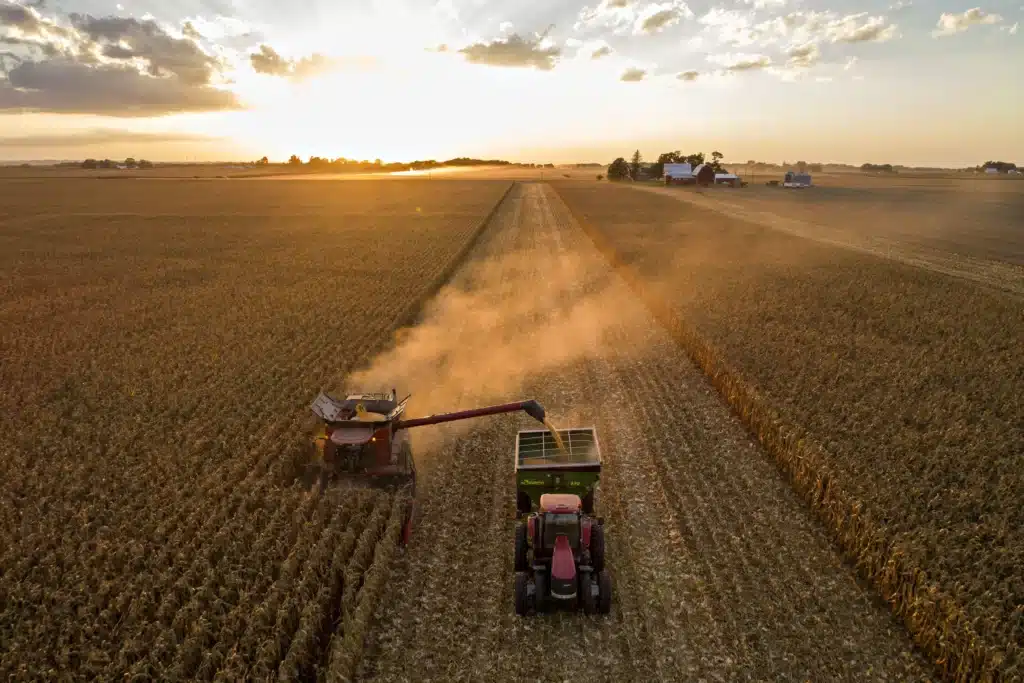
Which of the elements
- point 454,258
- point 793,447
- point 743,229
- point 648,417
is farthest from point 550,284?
point 743,229

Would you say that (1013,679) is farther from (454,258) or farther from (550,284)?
(454,258)

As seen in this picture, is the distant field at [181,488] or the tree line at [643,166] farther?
the tree line at [643,166]

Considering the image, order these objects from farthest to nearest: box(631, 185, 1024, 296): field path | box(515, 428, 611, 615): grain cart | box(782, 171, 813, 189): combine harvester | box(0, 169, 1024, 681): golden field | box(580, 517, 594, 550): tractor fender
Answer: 1. box(782, 171, 813, 189): combine harvester
2. box(631, 185, 1024, 296): field path
3. box(580, 517, 594, 550): tractor fender
4. box(515, 428, 611, 615): grain cart
5. box(0, 169, 1024, 681): golden field

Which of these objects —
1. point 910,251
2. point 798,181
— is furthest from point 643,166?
point 910,251

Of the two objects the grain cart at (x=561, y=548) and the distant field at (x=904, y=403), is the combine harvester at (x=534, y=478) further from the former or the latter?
the distant field at (x=904, y=403)

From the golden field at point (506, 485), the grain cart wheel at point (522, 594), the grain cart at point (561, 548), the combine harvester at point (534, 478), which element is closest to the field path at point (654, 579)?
the golden field at point (506, 485)

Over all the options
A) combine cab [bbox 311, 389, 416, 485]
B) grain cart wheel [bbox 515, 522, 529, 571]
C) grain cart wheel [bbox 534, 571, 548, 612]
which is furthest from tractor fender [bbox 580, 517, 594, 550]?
combine cab [bbox 311, 389, 416, 485]

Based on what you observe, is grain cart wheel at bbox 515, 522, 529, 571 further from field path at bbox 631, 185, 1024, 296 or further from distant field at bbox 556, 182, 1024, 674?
field path at bbox 631, 185, 1024, 296
